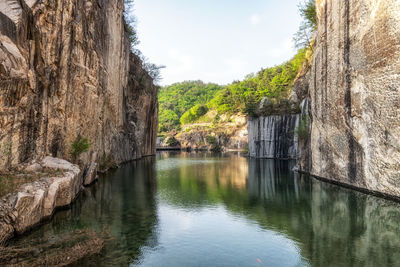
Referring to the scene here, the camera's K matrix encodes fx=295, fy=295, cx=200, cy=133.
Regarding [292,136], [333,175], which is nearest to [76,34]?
[333,175]

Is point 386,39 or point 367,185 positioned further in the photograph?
point 367,185

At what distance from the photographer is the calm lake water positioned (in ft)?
24.3

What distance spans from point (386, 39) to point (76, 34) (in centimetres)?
→ 1512

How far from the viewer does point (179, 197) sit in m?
15.0

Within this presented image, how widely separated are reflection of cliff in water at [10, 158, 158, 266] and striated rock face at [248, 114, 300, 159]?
26427 mm

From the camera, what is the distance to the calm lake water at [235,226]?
7395 mm

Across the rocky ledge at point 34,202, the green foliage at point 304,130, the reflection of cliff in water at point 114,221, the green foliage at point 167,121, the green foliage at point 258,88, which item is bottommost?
the reflection of cliff in water at point 114,221

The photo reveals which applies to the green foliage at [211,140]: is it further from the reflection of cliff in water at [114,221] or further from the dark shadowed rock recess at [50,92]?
the reflection of cliff in water at [114,221]

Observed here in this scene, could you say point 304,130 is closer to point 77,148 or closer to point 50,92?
point 77,148

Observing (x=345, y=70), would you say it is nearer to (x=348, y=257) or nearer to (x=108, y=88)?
(x=348, y=257)

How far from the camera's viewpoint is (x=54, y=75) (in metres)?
14.1

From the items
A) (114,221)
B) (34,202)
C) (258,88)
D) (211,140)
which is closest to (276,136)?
(258,88)

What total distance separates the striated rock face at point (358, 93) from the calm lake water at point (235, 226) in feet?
5.18

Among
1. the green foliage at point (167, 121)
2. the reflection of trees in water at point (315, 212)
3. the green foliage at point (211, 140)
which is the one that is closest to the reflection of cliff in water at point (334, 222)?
the reflection of trees in water at point (315, 212)
